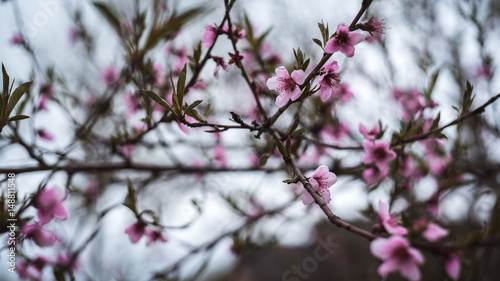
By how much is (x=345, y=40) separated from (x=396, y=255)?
673 millimetres

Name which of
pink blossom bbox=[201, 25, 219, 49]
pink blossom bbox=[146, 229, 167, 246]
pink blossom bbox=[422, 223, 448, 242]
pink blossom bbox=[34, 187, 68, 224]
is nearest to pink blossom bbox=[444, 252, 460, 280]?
pink blossom bbox=[422, 223, 448, 242]

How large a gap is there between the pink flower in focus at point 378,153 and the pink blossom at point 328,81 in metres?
0.37

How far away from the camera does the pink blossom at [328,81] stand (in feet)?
3.72

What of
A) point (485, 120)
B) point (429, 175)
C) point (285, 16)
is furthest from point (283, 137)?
point (285, 16)

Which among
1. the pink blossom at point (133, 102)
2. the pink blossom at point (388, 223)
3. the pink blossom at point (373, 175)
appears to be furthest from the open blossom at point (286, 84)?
the pink blossom at point (133, 102)

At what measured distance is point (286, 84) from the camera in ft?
3.81

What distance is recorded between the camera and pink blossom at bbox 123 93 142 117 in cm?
200

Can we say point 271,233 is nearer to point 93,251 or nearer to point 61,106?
point 61,106

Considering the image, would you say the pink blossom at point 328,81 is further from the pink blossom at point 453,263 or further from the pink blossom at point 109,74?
the pink blossom at point 109,74

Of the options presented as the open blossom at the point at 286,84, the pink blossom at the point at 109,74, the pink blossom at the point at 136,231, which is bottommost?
the pink blossom at the point at 136,231

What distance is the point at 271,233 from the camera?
2.57m

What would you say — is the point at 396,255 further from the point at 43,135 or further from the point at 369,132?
the point at 43,135

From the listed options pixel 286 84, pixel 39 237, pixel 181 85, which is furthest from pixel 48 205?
pixel 286 84

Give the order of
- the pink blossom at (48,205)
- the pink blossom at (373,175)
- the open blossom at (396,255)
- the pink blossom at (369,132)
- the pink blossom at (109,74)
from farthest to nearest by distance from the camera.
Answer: the pink blossom at (109,74) → the pink blossom at (373,175) → the pink blossom at (369,132) → the pink blossom at (48,205) → the open blossom at (396,255)
